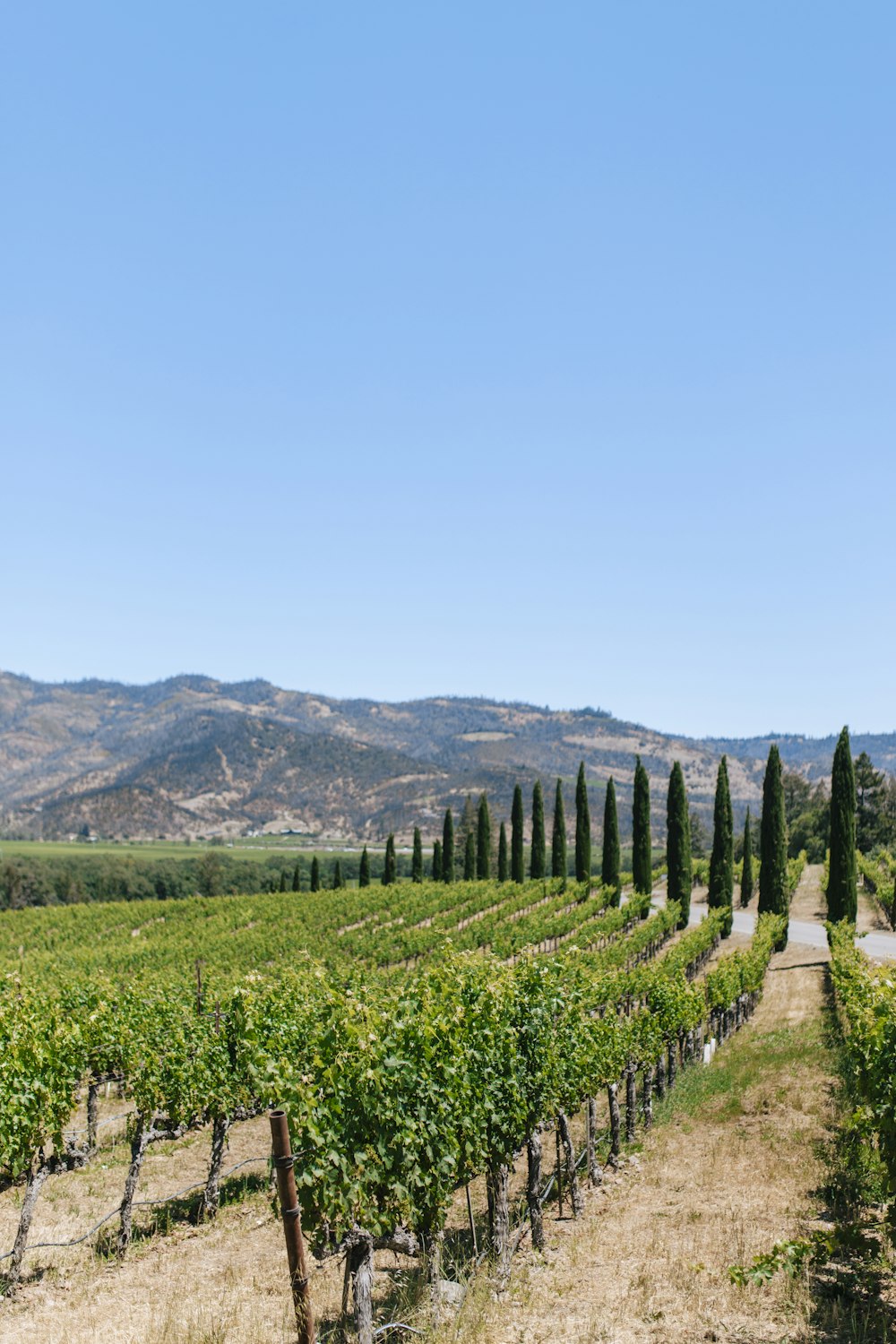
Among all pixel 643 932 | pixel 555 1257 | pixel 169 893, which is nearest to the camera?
pixel 555 1257

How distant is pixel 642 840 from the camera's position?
53.4 meters

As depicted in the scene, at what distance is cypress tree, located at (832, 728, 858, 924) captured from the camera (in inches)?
1423

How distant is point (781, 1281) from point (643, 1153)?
8945 mm

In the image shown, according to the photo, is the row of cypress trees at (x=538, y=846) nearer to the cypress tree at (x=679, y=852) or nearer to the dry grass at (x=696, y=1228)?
the cypress tree at (x=679, y=852)

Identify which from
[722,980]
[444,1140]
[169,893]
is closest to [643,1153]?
[722,980]

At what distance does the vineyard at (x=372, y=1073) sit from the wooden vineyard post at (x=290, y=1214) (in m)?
2.19

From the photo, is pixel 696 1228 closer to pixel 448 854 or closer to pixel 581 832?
pixel 581 832

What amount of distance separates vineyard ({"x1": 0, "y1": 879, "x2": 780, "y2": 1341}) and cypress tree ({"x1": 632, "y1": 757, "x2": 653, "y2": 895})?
2274 cm

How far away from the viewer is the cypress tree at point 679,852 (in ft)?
156

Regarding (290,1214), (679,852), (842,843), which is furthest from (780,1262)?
(679,852)

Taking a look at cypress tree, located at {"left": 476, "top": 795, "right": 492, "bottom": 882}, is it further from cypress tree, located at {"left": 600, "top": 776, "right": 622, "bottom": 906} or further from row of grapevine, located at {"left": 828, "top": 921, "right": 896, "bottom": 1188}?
row of grapevine, located at {"left": 828, "top": 921, "right": 896, "bottom": 1188}

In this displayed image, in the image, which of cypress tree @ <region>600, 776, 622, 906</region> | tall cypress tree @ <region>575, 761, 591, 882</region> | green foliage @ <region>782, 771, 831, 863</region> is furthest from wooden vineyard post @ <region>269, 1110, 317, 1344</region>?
green foliage @ <region>782, 771, 831, 863</region>

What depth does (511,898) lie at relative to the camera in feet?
191

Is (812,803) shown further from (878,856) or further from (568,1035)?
(568,1035)
